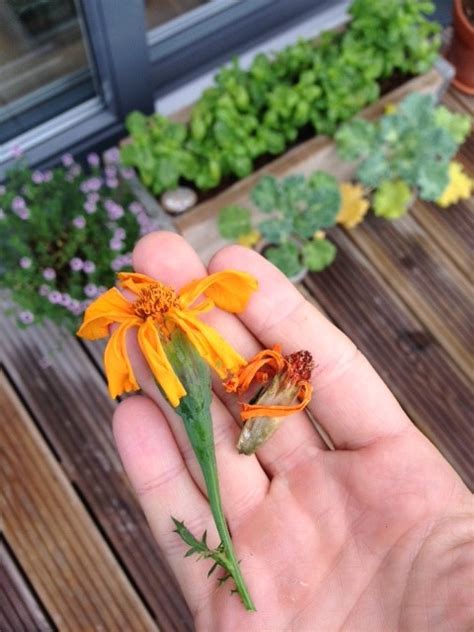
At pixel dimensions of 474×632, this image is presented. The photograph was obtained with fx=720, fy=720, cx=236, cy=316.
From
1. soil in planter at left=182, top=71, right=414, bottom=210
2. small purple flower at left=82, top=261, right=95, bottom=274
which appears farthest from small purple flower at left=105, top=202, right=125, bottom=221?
soil in planter at left=182, top=71, right=414, bottom=210

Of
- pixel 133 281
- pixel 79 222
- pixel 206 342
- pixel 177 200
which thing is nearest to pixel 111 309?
pixel 133 281

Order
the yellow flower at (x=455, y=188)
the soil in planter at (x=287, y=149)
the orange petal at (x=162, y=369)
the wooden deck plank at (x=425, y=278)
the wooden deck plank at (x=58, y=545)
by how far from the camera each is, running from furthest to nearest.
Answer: the yellow flower at (x=455, y=188) → the wooden deck plank at (x=425, y=278) → the soil in planter at (x=287, y=149) → the wooden deck plank at (x=58, y=545) → the orange petal at (x=162, y=369)

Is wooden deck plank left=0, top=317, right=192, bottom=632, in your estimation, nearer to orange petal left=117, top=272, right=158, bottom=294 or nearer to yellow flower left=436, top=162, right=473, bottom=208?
orange petal left=117, top=272, right=158, bottom=294

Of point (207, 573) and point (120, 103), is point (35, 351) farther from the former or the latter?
point (207, 573)

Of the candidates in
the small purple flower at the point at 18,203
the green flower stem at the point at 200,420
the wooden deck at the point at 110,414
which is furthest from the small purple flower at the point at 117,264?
the green flower stem at the point at 200,420

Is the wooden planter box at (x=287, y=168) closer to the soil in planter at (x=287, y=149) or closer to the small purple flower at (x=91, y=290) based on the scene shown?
the soil in planter at (x=287, y=149)

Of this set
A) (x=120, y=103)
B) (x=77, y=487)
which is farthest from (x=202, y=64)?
(x=77, y=487)

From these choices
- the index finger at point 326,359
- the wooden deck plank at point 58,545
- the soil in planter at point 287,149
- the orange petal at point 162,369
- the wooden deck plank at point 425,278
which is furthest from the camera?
the wooden deck plank at point 425,278
